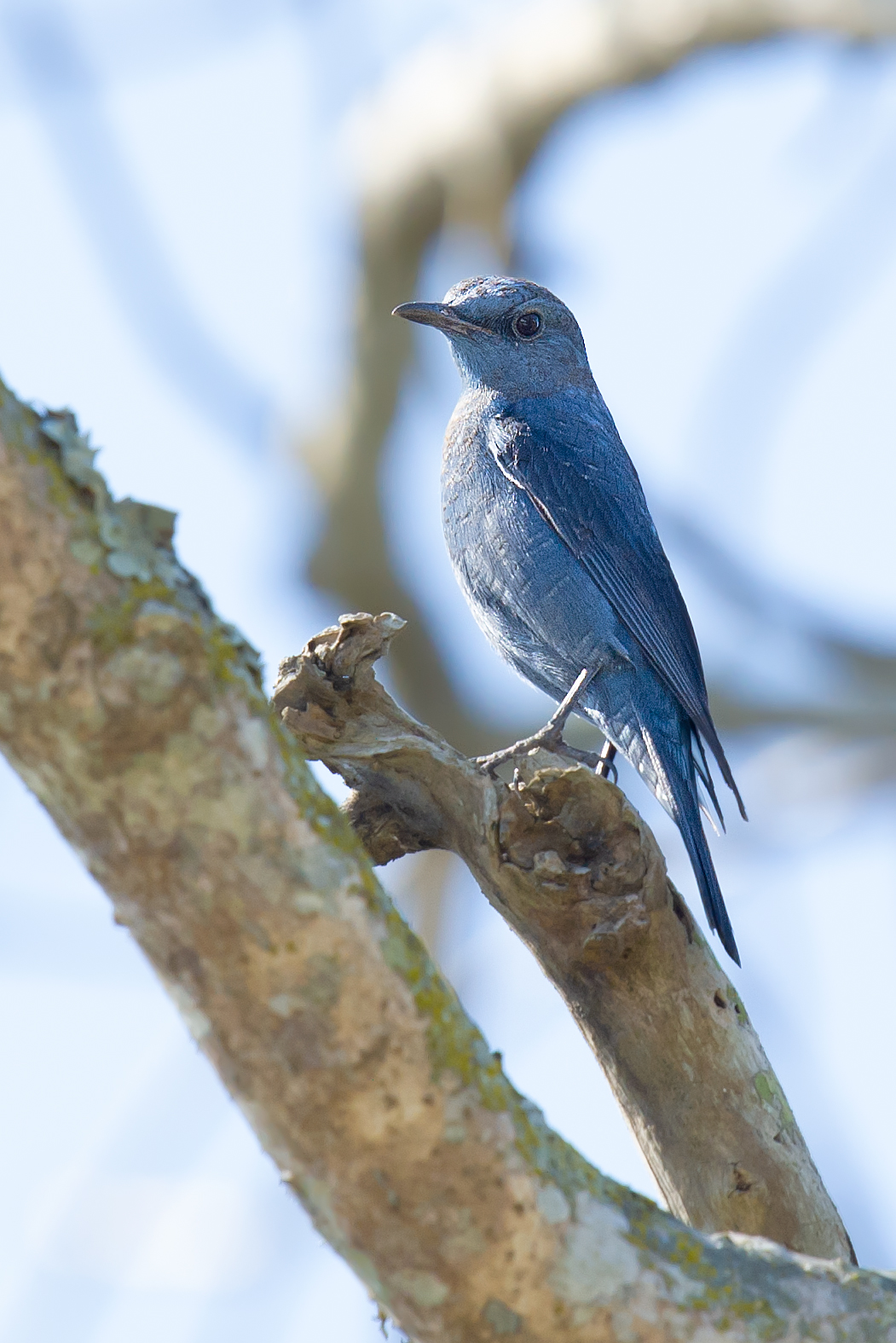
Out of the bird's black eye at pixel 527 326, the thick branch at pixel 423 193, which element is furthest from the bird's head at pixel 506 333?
the thick branch at pixel 423 193

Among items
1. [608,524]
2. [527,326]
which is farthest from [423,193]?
[608,524]

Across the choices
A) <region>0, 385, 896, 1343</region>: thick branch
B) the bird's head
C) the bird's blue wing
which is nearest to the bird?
the bird's blue wing

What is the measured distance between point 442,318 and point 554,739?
2022 mm

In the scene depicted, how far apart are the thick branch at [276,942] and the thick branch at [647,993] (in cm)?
103

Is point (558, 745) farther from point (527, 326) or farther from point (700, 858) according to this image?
point (527, 326)

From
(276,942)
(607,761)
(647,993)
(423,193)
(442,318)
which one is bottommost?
(276,942)

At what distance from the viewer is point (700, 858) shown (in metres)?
4.63

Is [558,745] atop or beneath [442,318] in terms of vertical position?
beneath

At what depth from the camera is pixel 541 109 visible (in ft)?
30.9

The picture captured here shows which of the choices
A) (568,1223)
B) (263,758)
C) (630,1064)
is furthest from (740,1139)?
(263,758)

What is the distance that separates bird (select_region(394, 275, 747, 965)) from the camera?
16.8 ft

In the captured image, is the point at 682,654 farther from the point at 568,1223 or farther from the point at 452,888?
the point at 452,888

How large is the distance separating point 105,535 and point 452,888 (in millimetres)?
8228

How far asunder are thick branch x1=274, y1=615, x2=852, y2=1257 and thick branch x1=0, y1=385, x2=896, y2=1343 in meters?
1.03
